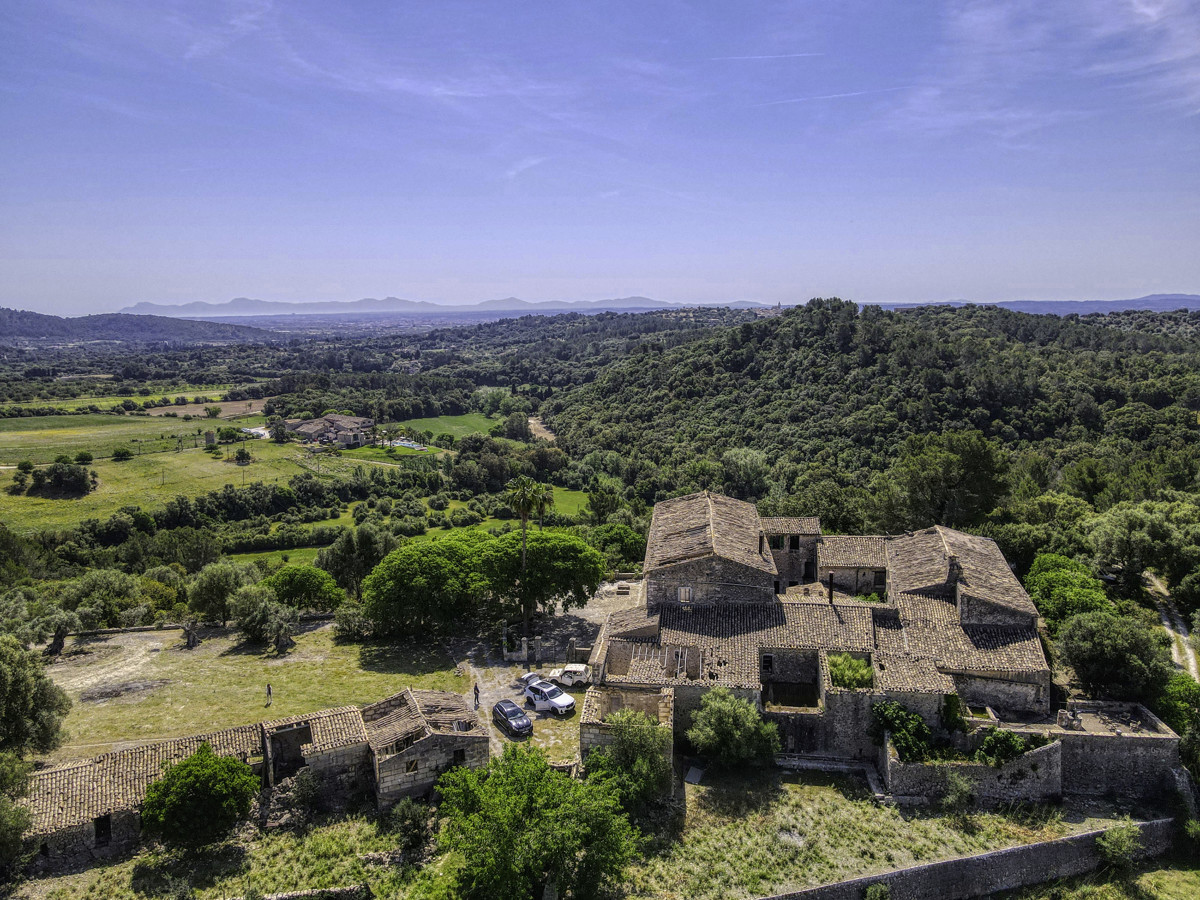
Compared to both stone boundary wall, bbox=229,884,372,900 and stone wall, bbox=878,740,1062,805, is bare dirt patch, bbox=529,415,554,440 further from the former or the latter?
stone boundary wall, bbox=229,884,372,900

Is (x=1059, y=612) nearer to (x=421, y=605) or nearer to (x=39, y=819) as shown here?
(x=421, y=605)

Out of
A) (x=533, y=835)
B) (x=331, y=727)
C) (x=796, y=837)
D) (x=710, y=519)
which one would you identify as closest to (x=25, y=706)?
(x=331, y=727)

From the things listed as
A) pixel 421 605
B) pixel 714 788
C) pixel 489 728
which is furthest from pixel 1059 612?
pixel 421 605

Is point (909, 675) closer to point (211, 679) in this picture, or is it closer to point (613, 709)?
point (613, 709)

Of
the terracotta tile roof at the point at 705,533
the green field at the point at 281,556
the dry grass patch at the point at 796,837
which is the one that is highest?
the terracotta tile roof at the point at 705,533

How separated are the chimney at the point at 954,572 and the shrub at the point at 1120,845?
11.6 meters

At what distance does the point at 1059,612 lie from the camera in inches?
1372

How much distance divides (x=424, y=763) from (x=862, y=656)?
19605 mm

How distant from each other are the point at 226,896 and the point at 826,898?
19.8 m

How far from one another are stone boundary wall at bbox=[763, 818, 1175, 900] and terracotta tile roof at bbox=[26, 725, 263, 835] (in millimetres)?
21337

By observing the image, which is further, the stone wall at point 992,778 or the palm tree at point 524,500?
the palm tree at point 524,500

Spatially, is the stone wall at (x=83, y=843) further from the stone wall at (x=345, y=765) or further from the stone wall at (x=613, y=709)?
the stone wall at (x=613, y=709)

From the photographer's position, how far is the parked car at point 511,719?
30530 mm

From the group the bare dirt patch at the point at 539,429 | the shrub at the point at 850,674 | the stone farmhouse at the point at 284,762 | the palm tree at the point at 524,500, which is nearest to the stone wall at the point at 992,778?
the shrub at the point at 850,674
